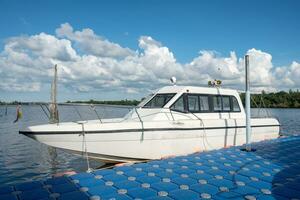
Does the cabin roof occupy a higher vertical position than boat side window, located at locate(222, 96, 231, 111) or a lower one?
higher

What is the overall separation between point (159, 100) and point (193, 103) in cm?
130

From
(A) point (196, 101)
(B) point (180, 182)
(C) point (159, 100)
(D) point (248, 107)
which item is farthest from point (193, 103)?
(B) point (180, 182)

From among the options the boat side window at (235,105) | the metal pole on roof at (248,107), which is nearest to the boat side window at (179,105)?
the metal pole on roof at (248,107)

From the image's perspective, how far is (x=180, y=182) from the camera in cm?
489

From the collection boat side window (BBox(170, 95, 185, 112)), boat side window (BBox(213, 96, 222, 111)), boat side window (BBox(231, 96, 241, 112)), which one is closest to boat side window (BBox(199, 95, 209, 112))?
boat side window (BBox(213, 96, 222, 111))

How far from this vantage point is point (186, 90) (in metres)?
10.3

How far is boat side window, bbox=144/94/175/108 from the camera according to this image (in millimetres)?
10203

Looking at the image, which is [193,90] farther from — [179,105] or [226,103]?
[226,103]

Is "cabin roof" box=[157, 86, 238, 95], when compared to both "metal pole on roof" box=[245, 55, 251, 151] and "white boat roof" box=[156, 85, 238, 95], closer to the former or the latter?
"white boat roof" box=[156, 85, 238, 95]

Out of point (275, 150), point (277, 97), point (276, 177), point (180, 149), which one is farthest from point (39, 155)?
point (277, 97)

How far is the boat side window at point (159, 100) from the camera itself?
402 inches

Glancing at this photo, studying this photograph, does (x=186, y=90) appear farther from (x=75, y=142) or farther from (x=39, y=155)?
(x=39, y=155)

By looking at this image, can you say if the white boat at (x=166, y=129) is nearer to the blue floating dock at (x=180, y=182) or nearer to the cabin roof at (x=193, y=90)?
the cabin roof at (x=193, y=90)

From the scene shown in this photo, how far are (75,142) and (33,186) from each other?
3404mm
